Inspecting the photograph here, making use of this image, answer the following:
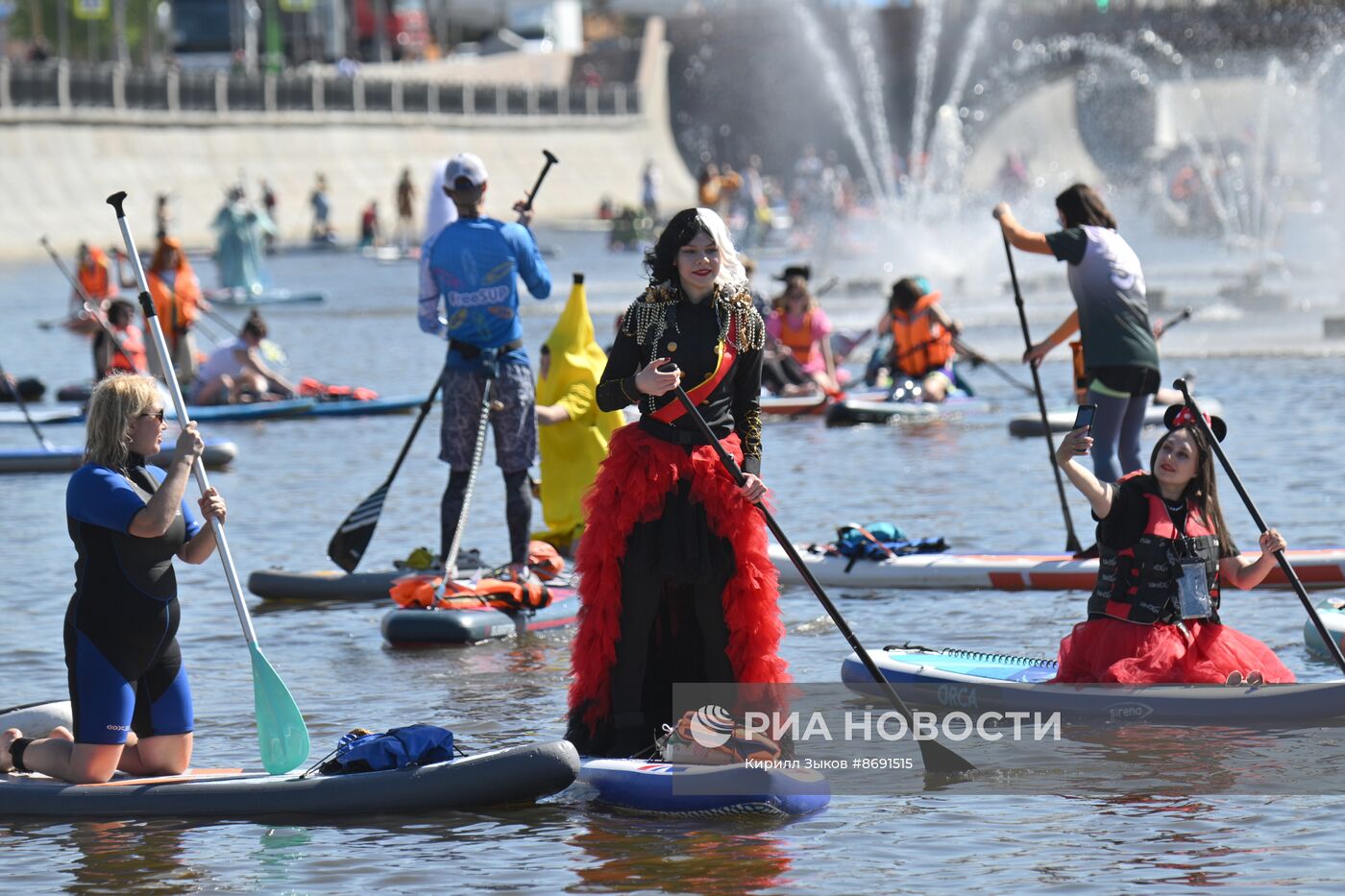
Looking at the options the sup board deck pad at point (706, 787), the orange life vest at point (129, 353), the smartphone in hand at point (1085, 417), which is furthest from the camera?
the orange life vest at point (129, 353)

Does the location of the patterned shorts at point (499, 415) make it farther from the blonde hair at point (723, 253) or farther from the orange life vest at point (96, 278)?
the orange life vest at point (96, 278)

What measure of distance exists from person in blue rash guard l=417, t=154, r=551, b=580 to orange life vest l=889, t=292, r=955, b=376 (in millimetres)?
8213

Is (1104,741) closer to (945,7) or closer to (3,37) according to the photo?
(945,7)

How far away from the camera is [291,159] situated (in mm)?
59844

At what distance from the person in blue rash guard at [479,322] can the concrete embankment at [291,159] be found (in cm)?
3529

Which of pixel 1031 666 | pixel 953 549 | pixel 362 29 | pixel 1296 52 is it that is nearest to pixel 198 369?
pixel 953 549

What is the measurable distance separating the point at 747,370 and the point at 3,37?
333ft

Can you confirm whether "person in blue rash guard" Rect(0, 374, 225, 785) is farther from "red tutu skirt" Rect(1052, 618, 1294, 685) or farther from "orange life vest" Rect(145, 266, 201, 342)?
"orange life vest" Rect(145, 266, 201, 342)

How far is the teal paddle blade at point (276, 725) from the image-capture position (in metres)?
7.35

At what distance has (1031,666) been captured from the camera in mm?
8711

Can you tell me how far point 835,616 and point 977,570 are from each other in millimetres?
3924

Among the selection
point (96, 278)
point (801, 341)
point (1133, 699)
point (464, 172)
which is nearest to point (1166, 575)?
point (1133, 699)

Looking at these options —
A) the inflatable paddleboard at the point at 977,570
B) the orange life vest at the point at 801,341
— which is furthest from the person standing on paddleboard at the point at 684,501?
the orange life vest at the point at 801,341

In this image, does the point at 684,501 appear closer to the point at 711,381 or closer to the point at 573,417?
the point at 711,381
